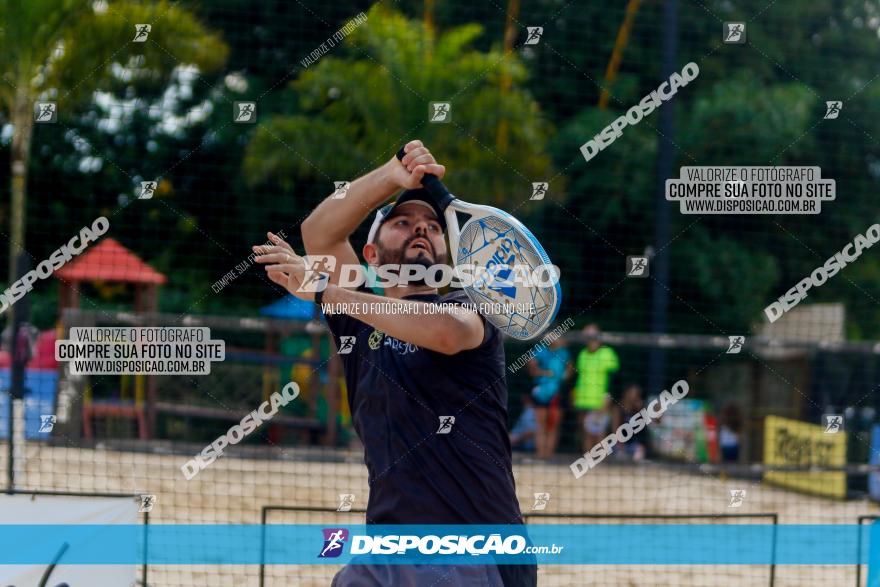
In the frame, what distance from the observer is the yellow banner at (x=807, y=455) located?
12.7 metres

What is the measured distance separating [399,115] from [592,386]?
442 cm

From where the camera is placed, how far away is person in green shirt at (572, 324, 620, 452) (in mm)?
12922

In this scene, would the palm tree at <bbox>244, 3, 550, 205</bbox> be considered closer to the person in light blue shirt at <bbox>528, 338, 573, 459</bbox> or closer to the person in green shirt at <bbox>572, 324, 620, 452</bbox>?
the person in light blue shirt at <bbox>528, 338, 573, 459</bbox>

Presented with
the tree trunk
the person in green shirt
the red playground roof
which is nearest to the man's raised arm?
the person in green shirt

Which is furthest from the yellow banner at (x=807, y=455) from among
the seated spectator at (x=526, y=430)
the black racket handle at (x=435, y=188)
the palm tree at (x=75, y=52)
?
the black racket handle at (x=435, y=188)

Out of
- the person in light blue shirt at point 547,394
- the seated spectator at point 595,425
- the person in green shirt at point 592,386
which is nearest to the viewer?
the person in light blue shirt at point 547,394

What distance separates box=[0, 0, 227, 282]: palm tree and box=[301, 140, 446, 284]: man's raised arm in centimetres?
898

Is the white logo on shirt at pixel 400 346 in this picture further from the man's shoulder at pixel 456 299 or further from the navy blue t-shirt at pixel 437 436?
the man's shoulder at pixel 456 299

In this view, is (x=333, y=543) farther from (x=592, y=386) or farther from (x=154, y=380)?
(x=154, y=380)

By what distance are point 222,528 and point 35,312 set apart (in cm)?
762

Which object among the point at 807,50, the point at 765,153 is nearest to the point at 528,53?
the point at 765,153

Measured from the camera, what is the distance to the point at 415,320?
362cm

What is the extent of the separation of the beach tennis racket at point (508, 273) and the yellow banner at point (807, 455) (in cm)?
963

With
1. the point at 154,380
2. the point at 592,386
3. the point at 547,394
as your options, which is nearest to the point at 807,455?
the point at 592,386
